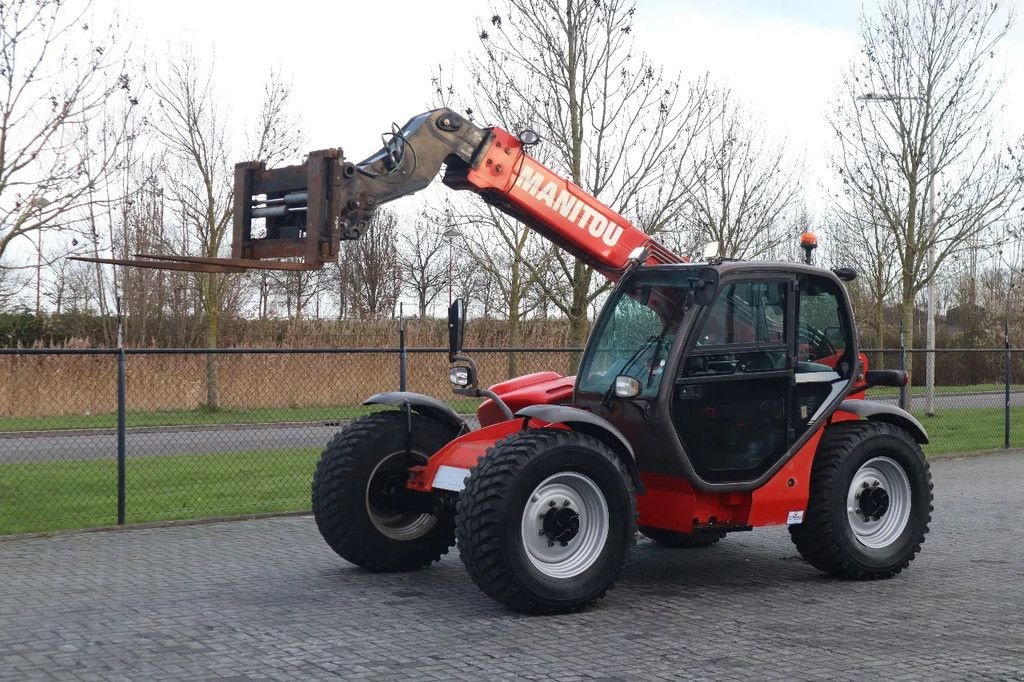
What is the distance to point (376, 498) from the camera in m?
8.97

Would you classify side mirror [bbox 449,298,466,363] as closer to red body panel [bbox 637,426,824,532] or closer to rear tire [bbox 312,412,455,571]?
rear tire [bbox 312,412,455,571]

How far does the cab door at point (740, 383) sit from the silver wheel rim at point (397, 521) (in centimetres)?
207

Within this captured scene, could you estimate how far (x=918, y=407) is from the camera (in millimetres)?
25484

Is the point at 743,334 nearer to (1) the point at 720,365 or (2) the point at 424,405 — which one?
(1) the point at 720,365

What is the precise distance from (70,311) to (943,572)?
24.7m

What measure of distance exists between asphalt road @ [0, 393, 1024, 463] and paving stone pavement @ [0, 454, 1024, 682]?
5503 millimetres

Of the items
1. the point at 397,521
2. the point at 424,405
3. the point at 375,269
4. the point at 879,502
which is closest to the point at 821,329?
the point at 879,502

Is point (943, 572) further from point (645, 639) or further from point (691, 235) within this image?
point (691, 235)

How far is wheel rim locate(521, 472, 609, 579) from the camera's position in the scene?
25.0ft

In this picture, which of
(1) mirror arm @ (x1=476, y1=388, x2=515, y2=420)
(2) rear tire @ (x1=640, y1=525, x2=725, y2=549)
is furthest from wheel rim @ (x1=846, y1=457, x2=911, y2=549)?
(1) mirror arm @ (x1=476, y1=388, x2=515, y2=420)

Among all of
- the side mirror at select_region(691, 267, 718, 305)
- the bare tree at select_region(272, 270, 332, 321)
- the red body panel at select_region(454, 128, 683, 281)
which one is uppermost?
the bare tree at select_region(272, 270, 332, 321)

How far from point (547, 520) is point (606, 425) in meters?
0.73

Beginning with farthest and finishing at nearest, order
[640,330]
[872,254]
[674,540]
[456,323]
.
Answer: [872,254], [674,540], [640,330], [456,323]

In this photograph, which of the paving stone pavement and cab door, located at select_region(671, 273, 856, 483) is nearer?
the paving stone pavement
